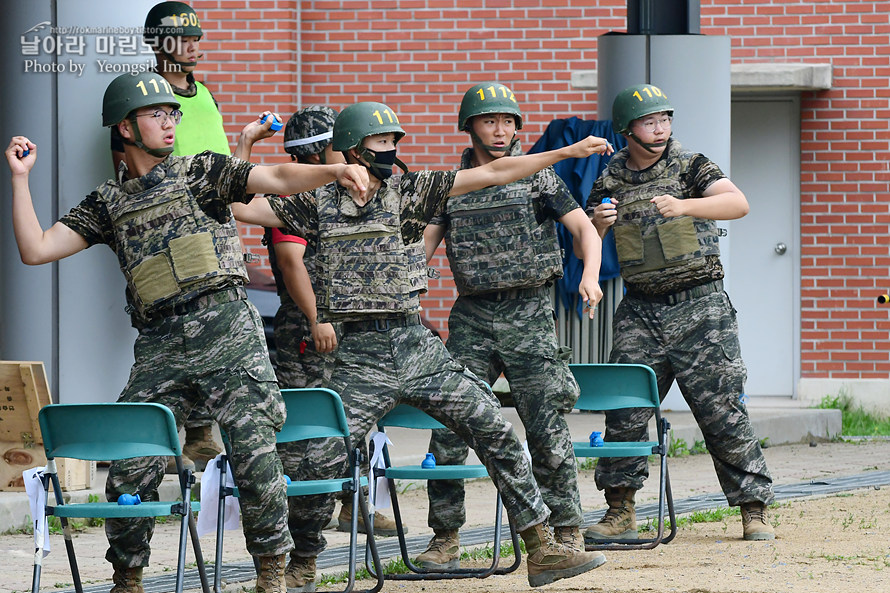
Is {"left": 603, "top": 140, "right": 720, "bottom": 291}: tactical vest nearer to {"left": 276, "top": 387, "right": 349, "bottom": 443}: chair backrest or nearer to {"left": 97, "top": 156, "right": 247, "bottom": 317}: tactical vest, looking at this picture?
{"left": 276, "top": 387, "right": 349, "bottom": 443}: chair backrest

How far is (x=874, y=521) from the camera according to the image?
809cm

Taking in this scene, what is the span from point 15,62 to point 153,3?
0.86 metres

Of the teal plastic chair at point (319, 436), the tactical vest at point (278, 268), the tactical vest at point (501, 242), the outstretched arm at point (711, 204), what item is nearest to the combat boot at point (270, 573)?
the teal plastic chair at point (319, 436)

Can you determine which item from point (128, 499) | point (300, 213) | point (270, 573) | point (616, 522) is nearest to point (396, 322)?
point (300, 213)

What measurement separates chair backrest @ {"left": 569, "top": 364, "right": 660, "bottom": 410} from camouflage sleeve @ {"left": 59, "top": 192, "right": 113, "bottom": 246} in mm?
2443

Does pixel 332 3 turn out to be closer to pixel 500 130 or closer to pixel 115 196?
pixel 500 130

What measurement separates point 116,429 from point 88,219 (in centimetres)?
101

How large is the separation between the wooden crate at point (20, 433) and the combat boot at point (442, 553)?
7.56 ft

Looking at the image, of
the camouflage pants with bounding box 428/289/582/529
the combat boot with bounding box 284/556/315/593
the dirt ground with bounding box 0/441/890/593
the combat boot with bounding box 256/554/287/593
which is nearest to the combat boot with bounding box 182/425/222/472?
the dirt ground with bounding box 0/441/890/593

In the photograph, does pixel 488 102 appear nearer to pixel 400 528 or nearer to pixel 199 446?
pixel 400 528

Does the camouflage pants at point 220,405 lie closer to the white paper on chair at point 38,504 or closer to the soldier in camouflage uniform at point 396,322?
the white paper on chair at point 38,504

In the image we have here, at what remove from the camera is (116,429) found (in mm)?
5141

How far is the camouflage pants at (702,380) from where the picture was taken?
7.50 meters

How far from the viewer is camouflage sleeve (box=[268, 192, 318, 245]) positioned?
6.20 meters
